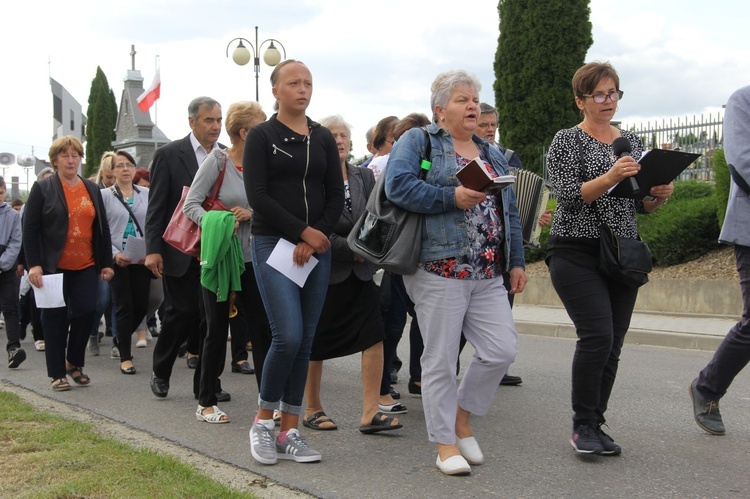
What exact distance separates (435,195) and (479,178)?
0.32 meters

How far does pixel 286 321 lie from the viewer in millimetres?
4918

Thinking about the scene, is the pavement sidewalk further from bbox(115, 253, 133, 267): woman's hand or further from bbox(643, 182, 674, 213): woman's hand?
bbox(643, 182, 674, 213): woman's hand

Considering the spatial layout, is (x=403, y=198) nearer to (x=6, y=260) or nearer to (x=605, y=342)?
(x=605, y=342)

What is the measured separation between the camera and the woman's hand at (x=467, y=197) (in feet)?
14.8

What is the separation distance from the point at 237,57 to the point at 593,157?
795 inches

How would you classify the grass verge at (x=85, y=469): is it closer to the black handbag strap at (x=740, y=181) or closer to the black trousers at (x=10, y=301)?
the black handbag strap at (x=740, y=181)

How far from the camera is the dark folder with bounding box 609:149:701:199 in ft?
15.9

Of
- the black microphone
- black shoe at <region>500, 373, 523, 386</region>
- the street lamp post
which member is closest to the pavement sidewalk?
black shoe at <region>500, 373, 523, 386</region>

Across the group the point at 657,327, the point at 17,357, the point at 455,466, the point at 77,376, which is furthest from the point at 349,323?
the point at 657,327

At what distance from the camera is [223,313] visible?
620cm

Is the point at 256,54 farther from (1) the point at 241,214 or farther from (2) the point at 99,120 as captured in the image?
(2) the point at 99,120

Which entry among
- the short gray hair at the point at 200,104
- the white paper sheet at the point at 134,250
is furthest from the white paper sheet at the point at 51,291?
the short gray hair at the point at 200,104

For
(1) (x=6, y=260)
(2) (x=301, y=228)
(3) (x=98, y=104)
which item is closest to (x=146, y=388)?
(1) (x=6, y=260)

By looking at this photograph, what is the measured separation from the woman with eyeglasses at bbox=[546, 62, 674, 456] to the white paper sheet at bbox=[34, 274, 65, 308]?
4.05 m
